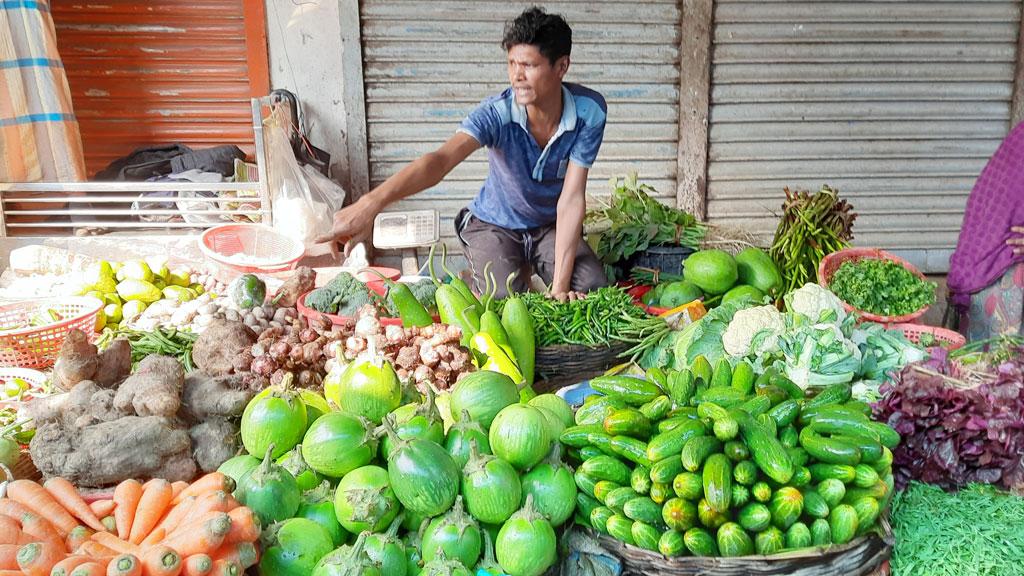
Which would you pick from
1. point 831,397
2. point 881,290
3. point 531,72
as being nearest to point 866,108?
point 881,290

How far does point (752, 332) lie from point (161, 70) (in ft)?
17.9

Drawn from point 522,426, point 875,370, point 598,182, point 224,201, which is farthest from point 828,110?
point 522,426

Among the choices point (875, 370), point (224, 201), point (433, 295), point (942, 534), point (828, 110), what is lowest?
point (942, 534)

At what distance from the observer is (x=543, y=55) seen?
3826mm

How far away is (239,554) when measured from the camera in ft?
5.26

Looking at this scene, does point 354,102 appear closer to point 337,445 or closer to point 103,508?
point 337,445

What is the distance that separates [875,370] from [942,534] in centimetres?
93

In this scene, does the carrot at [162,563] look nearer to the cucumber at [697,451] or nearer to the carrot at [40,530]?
the carrot at [40,530]

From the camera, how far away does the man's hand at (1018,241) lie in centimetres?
425

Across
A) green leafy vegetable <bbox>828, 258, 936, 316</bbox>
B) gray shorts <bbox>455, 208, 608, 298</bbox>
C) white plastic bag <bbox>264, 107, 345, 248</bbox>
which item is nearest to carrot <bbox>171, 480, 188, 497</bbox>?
gray shorts <bbox>455, 208, 608, 298</bbox>

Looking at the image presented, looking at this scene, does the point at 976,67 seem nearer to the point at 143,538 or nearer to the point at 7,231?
the point at 143,538

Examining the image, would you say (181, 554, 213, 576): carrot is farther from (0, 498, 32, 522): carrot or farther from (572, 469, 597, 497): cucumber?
(572, 469, 597, 497): cucumber

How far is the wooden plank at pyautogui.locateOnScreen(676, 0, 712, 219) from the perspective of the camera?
19.9 ft

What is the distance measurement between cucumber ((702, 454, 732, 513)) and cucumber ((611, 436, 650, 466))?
170mm
